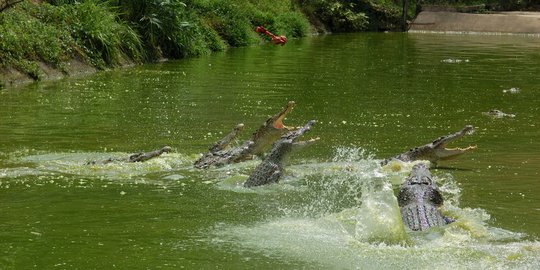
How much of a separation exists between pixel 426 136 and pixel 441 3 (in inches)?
1447

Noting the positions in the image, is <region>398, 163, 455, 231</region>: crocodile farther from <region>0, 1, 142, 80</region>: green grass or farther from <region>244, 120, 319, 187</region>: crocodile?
<region>0, 1, 142, 80</region>: green grass

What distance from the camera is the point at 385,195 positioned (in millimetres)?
8344

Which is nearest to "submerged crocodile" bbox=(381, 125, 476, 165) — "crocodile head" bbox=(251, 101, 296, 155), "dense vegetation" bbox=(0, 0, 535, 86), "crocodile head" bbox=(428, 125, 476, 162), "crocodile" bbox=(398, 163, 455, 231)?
"crocodile head" bbox=(428, 125, 476, 162)

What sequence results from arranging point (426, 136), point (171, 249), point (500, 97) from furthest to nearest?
point (500, 97) < point (426, 136) < point (171, 249)

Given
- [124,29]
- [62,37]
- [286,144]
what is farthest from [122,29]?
[286,144]

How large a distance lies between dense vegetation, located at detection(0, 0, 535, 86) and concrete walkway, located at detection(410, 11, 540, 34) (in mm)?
6837

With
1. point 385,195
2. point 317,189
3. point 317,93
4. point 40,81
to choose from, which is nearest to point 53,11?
point 40,81

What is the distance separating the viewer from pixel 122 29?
24.2 metres

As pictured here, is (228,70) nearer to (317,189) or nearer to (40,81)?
(40,81)

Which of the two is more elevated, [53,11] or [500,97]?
[53,11]

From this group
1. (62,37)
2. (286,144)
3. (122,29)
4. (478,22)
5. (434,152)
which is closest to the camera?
(286,144)

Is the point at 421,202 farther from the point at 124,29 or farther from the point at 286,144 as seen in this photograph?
the point at 124,29

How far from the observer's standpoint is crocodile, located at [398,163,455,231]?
835 cm

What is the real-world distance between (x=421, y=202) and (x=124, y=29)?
54.9 feet
